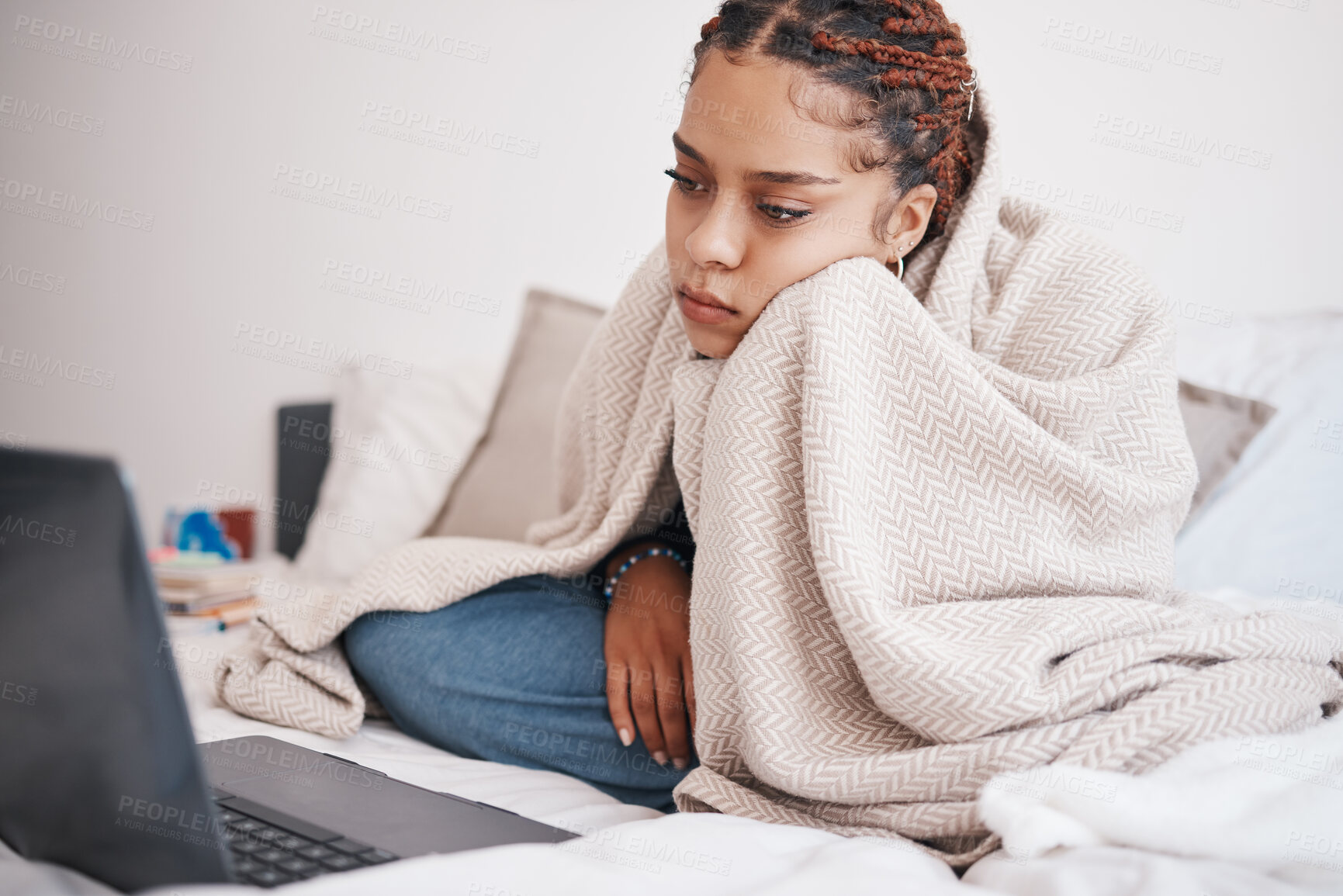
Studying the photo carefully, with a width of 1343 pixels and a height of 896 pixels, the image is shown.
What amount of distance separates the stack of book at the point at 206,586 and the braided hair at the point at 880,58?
4.14ft

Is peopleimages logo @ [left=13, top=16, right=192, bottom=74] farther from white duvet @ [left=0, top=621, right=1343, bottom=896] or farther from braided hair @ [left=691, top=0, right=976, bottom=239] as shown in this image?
white duvet @ [left=0, top=621, right=1343, bottom=896]

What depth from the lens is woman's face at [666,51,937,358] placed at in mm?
875

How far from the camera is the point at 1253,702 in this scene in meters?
0.70

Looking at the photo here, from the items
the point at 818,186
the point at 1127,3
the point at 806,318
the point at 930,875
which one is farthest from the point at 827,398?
the point at 1127,3

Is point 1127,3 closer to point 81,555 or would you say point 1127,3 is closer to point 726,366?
point 726,366

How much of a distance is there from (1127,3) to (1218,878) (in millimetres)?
1408

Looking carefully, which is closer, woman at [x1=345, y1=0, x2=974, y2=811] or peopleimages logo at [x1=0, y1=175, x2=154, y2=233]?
woman at [x1=345, y1=0, x2=974, y2=811]

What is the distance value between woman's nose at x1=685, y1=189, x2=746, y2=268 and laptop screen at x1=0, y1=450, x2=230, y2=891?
0.59 meters

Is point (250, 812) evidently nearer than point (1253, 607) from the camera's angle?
Yes

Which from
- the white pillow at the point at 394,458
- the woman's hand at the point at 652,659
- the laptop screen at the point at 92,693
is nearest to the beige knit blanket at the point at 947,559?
the woman's hand at the point at 652,659

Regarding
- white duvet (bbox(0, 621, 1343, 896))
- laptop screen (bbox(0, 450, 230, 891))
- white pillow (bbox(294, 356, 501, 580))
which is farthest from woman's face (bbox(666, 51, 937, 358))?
white pillow (bbox(294, 356, 501, 580))

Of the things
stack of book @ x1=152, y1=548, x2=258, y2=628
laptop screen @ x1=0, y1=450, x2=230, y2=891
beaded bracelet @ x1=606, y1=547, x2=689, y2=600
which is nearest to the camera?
laptop screen @ x1=0, y1=450, x2=230, y2=891

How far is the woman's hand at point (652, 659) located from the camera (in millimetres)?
944

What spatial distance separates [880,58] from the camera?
0.90 m
